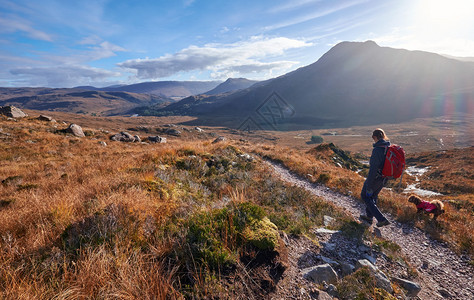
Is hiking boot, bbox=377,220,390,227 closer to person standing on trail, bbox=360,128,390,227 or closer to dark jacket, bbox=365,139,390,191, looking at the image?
person standing on trail, bbox=360,128,390,227

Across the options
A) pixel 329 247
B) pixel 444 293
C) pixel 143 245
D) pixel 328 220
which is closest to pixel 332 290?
pixel 329 247

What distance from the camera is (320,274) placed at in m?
3.61

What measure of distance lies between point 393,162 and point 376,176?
0.66 metres

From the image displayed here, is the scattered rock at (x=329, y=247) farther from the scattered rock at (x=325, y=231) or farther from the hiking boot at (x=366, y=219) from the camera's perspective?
the hiking boot at (x=366, y=219)

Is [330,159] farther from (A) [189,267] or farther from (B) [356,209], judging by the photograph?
(A) [189,267]

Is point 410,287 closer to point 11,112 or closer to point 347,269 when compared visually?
point 347,269

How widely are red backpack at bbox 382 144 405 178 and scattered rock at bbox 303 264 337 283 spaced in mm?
3936

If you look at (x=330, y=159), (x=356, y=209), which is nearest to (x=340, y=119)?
(x=330, y=159)

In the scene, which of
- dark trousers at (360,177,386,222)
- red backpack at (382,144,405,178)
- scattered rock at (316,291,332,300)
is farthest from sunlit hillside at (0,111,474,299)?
red backpack at (382,144,405,178)

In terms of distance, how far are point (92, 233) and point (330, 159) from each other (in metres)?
24.7

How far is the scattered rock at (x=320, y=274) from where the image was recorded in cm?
353

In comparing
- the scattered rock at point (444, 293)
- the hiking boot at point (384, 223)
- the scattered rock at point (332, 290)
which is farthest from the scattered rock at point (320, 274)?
the hiking boot at point (384, 223)

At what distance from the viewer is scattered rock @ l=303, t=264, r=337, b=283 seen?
11.6 feet

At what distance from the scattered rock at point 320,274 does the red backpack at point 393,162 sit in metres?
3.94
